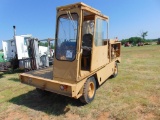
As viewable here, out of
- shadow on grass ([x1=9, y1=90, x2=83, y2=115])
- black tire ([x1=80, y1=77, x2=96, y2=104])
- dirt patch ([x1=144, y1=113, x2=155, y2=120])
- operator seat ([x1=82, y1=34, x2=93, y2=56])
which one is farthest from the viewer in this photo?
operator seat ([x1=82, y1=34, x2=93, y2=56])

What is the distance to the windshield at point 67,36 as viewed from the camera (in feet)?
13.7

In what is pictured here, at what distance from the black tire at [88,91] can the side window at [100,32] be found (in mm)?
1150

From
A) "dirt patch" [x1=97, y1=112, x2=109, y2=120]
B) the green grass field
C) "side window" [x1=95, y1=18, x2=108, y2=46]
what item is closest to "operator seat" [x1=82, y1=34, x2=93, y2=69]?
"side window" [x1=95, y1=18, x2=108, y2=46]

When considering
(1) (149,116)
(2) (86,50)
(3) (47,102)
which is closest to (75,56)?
(2) (86,50)

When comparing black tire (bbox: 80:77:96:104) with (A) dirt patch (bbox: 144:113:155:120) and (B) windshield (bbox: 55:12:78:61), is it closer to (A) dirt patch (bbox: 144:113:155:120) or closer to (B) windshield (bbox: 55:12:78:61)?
(B) windshield (bbox: 55:12:78:61)

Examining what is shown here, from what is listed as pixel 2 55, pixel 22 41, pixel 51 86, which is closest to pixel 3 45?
pixel 2 55

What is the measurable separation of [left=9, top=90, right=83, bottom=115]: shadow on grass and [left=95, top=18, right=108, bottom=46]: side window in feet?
6.51

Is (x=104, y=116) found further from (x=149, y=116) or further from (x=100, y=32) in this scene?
(x=100, y=32)

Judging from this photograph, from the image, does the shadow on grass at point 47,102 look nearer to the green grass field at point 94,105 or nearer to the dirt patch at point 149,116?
the green grass field at point 94,105

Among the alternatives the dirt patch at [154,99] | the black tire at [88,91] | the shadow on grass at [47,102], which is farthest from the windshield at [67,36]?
the dirt patch at [154,99]

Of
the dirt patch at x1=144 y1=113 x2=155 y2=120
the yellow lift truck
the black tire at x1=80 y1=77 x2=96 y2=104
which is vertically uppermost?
the yellow lift truck

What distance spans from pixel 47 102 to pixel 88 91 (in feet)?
4.65

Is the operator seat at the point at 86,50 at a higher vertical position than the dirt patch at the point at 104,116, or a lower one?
higher

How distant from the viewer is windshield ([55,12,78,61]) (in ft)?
13.7
